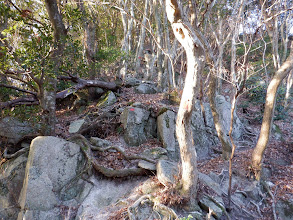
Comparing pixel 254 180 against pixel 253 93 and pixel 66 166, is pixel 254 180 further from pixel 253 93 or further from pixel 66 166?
pixel 253 93

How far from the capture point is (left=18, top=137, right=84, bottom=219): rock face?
4.64 metres

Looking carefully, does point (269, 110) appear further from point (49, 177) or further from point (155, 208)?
point (49, 177)

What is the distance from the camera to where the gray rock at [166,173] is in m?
4.38

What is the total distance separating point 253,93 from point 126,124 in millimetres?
8691

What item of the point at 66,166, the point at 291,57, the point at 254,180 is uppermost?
the point at 291,57

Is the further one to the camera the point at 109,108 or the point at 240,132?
the point at 240,132

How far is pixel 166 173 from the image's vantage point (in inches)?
182

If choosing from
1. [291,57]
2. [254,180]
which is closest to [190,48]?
[291,57]

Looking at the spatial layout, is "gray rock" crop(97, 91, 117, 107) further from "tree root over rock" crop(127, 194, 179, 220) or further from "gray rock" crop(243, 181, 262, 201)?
"gray rock" crop(243, 181, 262, 201)

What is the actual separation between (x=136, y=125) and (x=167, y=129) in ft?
4.11

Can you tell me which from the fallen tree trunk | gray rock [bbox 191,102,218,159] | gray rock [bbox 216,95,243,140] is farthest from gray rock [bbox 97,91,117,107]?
gray rock [bbox 216,95,243,140]

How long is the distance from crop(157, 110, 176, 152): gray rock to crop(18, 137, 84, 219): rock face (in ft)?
9.90

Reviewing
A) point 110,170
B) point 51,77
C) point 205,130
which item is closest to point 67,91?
point 51,77

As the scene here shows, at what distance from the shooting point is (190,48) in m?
3.47
